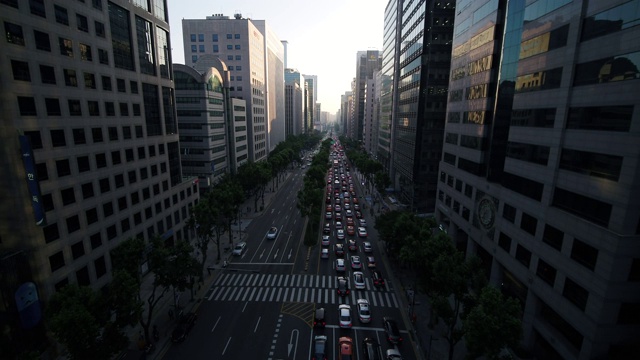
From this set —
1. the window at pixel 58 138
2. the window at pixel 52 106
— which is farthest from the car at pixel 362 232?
the window at pixel 52 106

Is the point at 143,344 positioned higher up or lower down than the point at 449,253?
lower down

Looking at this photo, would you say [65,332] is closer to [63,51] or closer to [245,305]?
[245,305]

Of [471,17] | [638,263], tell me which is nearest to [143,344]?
[638,263]

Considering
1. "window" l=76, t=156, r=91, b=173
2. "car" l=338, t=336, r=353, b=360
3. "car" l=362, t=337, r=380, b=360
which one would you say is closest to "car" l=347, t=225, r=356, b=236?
"car" l=338, t=336, r=353, b=360

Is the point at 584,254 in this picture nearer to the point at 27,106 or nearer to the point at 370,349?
the point at 370,349

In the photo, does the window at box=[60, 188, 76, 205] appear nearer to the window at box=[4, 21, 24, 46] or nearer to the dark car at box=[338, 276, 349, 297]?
the window at box=[4, 21, 24, 46]

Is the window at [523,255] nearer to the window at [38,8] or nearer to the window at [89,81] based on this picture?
the window at [89,81]
